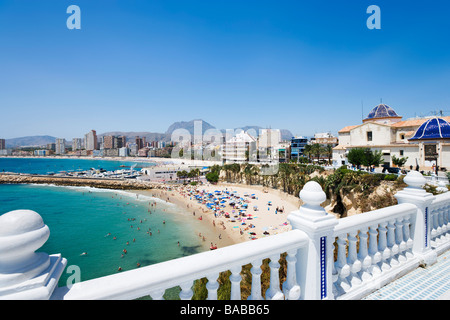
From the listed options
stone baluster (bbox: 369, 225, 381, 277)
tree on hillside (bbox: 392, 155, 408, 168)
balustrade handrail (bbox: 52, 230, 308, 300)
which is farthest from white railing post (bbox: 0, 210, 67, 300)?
tree on hillside (bbox: 392, 155, 408, 168)

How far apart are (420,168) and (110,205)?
152 feet

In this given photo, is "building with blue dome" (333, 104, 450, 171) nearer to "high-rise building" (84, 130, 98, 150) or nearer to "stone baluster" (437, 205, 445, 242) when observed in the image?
"stone baluster" (437, 205, 445, 242)

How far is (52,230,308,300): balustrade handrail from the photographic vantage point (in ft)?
5.20

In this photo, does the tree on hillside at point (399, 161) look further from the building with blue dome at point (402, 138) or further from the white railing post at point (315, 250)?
the white railing post at point (315, 250)

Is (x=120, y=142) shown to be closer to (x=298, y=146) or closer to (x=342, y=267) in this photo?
(x=298, y=146)

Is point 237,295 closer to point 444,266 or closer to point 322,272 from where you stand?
point 322,272

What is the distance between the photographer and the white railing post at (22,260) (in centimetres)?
126

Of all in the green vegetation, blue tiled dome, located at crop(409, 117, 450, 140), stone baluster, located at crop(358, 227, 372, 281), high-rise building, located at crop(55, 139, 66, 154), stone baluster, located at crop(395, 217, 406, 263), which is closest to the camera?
stone baluster, located at crop(358, 227, 372, 281)

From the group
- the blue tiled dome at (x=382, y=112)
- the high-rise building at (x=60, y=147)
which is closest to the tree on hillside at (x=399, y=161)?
the blue tiled dome at (x=382, y=112)

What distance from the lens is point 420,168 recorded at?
83.1ft

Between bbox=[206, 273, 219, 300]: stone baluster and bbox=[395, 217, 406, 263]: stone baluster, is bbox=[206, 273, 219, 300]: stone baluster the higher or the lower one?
the higher one

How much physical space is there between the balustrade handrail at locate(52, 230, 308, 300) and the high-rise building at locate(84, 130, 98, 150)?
8059 inches
